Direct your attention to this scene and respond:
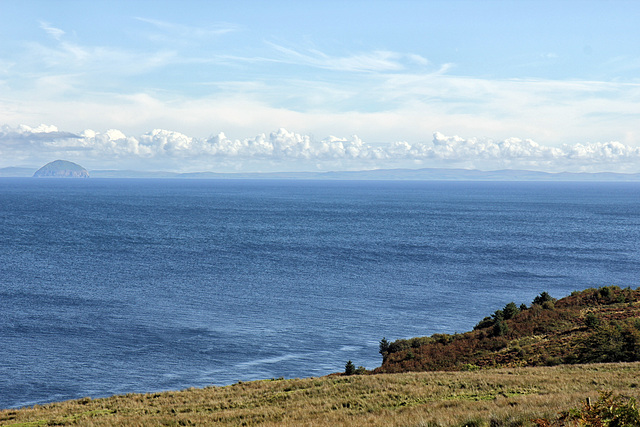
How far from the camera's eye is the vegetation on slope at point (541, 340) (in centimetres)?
2939

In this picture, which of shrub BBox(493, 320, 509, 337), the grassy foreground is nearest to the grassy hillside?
the grassy foreground

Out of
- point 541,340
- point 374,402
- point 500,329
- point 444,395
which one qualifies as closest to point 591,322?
point 541,340

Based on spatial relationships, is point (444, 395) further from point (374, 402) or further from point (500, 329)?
point (500, 329)

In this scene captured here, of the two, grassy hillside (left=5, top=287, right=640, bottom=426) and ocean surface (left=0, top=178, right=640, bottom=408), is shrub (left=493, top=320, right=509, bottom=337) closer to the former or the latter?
grassy hillside (left=5, top=287, right=640, bottom=426)

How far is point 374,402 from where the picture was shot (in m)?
19.5

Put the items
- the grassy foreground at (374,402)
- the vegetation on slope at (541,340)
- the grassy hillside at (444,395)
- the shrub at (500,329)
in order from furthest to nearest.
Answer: the shrub at (500,329) < the vegetation on slope at (541,340) < the grassy foreground at (374,402) < the grassy hillside at (444,395)

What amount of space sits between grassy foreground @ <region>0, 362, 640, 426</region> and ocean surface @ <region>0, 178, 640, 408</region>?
13.1 metres

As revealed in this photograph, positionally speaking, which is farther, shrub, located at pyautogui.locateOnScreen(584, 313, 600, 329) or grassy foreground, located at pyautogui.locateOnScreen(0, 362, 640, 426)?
shrub, located at pyautogui.locateOnScreen(584, 313, 600, 329)

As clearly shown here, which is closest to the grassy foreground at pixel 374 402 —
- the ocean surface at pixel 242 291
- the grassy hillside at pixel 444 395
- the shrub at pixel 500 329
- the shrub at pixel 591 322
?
the grassy hillside at pixel 444 395

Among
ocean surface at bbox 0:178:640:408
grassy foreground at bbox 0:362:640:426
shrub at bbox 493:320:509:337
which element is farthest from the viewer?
ocean surface at bbox 0:178:640:408

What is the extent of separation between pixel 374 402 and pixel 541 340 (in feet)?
61.6

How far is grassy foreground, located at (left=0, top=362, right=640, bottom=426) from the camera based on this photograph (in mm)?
15781

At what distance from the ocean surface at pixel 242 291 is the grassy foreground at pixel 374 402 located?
13.1 m

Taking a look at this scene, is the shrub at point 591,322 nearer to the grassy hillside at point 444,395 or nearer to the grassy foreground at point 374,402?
the grassy hillside at point 444,395
